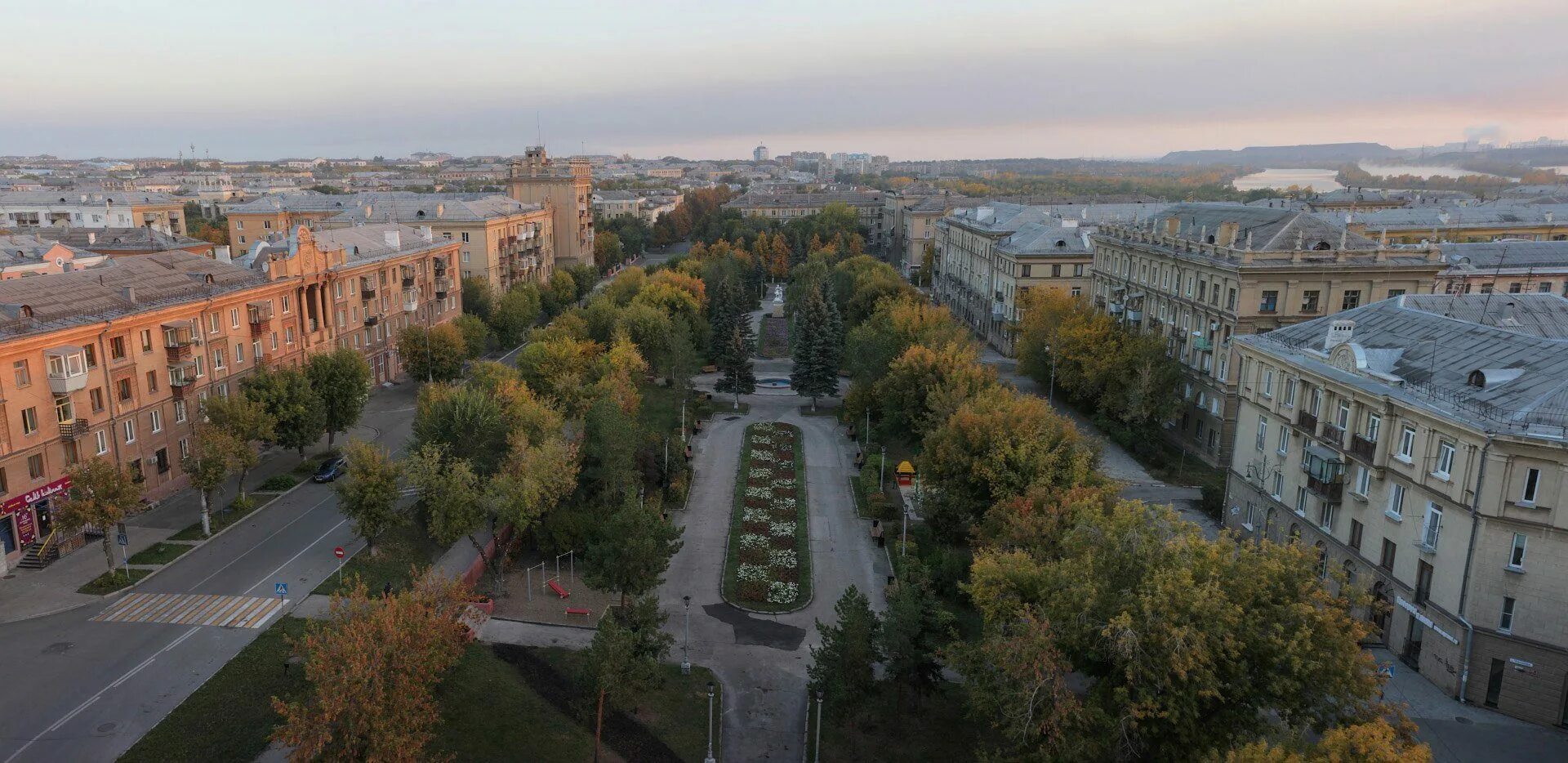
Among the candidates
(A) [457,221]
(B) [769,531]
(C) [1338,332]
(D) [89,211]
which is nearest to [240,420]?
(B) [769,531]

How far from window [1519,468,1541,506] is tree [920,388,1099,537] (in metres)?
11.8

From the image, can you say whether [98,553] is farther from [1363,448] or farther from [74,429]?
[1363,448]

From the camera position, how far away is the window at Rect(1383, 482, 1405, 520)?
2852cm

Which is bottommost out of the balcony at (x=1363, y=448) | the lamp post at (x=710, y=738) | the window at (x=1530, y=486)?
the lamp post at (x=710, y=738)

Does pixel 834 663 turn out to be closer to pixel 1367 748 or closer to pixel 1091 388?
pixel 1367 748

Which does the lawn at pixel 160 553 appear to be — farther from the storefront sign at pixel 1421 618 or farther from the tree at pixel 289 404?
the storefront sign at pixel 1421 618

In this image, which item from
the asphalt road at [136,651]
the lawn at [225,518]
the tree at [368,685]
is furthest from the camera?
the lawn at [225,518]

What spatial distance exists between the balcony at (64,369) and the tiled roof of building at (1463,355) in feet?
154

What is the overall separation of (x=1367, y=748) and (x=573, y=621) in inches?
928

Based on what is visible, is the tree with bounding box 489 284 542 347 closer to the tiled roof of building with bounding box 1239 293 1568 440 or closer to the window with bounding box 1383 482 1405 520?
the tiled roof of building with bounding box 1239 293 1568 440

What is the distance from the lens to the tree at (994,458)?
32.6m

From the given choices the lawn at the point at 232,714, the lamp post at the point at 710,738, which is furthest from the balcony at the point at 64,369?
the lamp post at the point at 710,738

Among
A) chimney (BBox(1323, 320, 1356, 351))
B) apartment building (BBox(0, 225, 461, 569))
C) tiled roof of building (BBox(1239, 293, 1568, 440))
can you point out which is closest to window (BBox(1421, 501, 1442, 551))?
tiled roof of building (BBox(1239, 293, 1568, 440))

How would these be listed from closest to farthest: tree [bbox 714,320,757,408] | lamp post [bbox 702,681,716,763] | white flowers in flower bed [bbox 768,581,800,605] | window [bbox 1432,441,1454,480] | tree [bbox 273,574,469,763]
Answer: tree [bbox 273,574,469,763]
lamp post [bbox 702,681,716,763]
window [bbox 1432,441,1454,480]
white flowers in flower bed [bbox 768,581,800,605]
tree [bbox 714,320,757,408]
